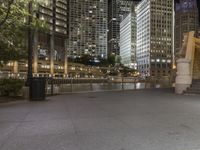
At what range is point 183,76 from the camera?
19.0m

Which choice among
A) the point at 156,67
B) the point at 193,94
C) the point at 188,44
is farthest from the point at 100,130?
the point at 156,67

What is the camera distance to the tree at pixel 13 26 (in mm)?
14359

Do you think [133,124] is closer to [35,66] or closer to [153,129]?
[153,129]

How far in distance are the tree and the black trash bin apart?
1.78 meters

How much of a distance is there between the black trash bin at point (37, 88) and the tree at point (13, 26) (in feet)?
5.84

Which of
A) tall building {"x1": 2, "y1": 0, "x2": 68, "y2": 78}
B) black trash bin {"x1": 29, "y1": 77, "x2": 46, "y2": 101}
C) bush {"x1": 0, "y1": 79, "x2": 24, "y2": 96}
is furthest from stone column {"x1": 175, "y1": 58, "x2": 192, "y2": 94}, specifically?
tall building {"x1": 2, "y1": 0, "x2": 68, "y2": 78}

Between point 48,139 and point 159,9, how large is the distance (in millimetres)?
202869

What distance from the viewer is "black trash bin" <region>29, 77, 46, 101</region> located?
15016 mm

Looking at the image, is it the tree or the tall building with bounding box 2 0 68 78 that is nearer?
the tree

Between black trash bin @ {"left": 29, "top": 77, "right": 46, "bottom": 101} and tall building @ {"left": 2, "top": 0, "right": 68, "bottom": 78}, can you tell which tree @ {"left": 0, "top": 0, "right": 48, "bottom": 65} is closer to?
black trash bin @ {"left": 29, "top": 77, "right": 46, "bottom": 101}

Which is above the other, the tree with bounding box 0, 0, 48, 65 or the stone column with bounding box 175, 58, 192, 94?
the tree with bounding box 0, 0, 48, 65

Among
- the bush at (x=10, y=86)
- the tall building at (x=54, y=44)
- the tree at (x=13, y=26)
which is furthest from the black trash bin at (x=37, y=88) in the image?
the tall building at (x=54, y=44)

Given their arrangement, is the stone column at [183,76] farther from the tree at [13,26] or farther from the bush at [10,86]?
the bush at [10,86]

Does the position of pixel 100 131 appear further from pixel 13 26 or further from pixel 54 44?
pixel 54 44
